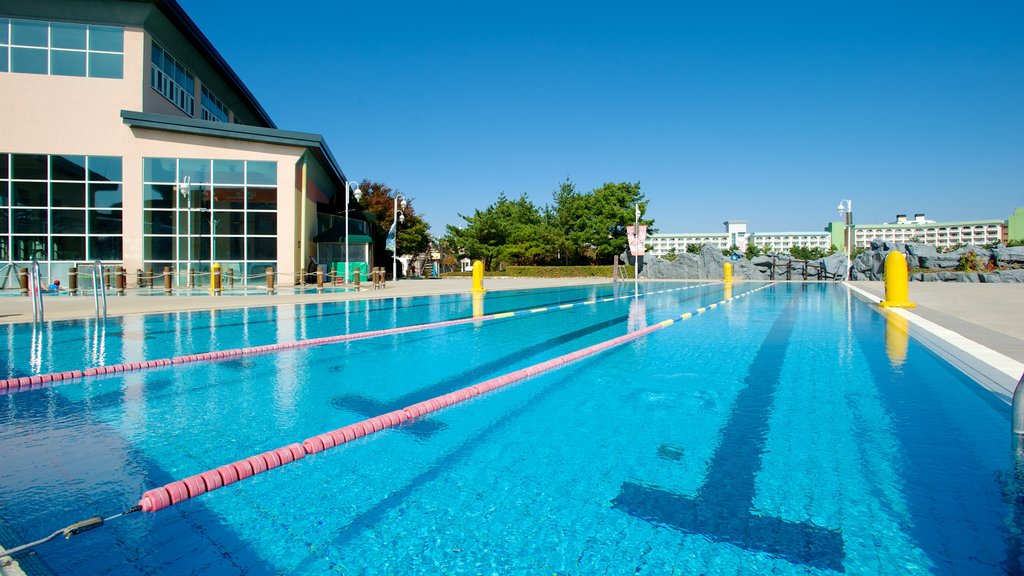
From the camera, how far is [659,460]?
3174mm

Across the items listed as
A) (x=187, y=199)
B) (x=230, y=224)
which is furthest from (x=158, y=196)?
(x=230, y=224)

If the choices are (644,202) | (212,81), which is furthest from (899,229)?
(212,81)

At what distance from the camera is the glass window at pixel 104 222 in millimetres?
19516

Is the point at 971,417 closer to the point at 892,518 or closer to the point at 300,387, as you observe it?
the point at 892,518

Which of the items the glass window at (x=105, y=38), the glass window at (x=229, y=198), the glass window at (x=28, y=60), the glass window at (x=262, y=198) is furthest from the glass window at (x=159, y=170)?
the glass window at (x=28, y=60)

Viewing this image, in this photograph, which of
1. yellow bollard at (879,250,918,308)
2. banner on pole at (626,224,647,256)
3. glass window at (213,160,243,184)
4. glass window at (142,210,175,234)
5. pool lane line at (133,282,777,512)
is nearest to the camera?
pool lane line at (133,282,777,512)

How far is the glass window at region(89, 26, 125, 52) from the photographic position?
62.1ft

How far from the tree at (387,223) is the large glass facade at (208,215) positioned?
43.6ft

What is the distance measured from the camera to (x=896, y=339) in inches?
305

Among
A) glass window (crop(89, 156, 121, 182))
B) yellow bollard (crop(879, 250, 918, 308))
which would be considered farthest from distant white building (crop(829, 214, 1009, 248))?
glass window (crop(89, 156, 121, 182))

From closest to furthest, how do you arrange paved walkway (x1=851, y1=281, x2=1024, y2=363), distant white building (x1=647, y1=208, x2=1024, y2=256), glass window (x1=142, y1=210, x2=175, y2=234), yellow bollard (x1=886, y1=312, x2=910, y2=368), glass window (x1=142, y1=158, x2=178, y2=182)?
yellow bollard (x1=886, y1=312, x2=910, y2=368), paved walkway (x1=851, y1=281, x2=1024, y2=363), glass window (x1=142, y1=158, x2=178, y2=182), glass window (x1=142, y1=210, x2=175, y2=234), distant white building (x1=647, y1=208, x2=1024, y2=256)

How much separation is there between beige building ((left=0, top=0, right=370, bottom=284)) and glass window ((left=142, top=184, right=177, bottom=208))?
0.11 feet

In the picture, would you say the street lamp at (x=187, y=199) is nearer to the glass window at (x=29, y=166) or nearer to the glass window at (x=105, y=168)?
the glass window at (x=105, y=168)

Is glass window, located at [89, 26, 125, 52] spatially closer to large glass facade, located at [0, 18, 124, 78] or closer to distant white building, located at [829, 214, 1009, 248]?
large glass facade, located at [0, 18, 124, 78]
